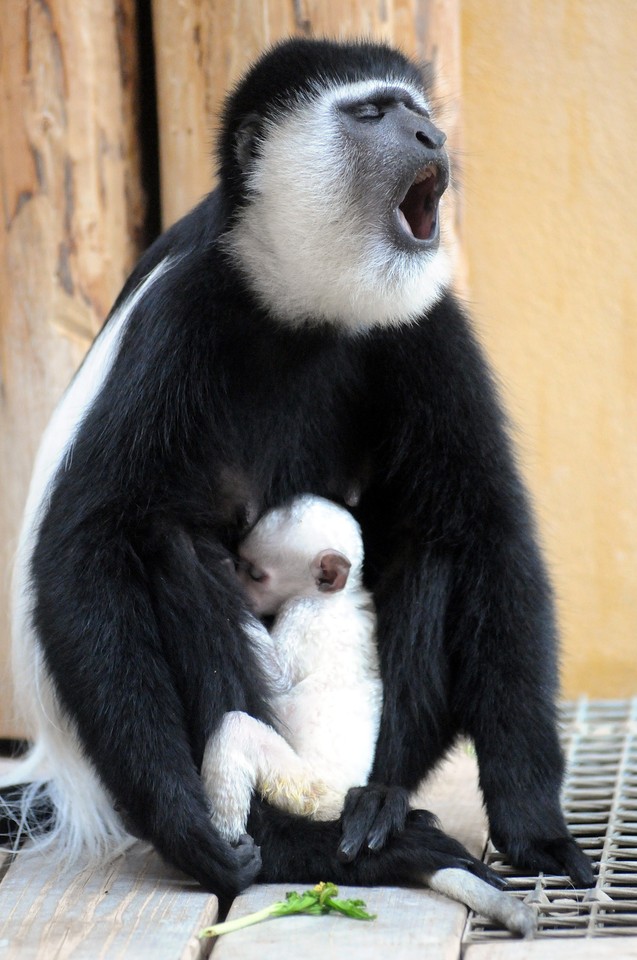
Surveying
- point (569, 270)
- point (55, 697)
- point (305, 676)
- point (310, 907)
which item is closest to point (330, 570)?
point (305, 676)

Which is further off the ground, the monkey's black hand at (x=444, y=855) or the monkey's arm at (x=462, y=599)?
the monkey's arm at (x=462, y=599)

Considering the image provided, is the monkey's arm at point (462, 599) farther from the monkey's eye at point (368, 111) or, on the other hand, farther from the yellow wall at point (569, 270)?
the yellow wall at point (569, 270)

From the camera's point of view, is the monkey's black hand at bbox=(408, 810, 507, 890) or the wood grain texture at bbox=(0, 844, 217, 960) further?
the monkey's black hand at bbox=(408, 810, 507, 890)

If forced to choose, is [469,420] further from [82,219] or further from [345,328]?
[82,219]

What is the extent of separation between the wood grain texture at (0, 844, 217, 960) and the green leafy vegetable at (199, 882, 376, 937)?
52mm

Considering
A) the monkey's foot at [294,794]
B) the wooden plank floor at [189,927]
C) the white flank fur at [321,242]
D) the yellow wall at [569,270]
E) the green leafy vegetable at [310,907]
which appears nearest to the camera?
the wooden plank floor at [189,927]

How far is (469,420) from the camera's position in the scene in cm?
244

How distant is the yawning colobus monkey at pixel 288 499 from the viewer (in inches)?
84.8

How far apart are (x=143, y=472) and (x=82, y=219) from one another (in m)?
0.94

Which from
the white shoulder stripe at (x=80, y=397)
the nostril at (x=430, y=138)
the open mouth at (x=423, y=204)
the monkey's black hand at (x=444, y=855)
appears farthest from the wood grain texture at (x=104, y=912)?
the nostril at (x=430, y=138)

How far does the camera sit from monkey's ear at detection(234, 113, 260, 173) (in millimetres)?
2373

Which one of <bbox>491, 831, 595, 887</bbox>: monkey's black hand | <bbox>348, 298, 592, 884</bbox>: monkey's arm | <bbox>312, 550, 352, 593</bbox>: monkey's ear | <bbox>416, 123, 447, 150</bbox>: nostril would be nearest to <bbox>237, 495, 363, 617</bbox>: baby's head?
<bbox>312, 550, 352, 593</bbox>: monkey's ear

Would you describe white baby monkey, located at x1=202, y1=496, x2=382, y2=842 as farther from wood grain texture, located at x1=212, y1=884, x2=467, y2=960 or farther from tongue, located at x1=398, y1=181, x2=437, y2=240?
tongue, located at x1=398, y1=181, x2=437, y2=240

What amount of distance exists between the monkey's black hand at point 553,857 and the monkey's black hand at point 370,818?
20cm
